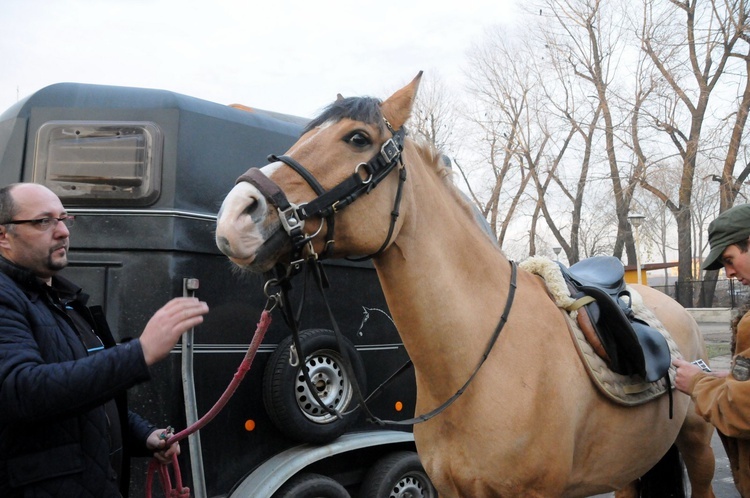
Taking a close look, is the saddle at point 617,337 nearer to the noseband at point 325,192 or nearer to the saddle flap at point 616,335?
the saddle flap at point 616,335

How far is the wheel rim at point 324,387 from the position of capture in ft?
12.3

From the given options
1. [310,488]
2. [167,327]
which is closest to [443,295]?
[167,327]

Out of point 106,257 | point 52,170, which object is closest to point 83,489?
point 106,257

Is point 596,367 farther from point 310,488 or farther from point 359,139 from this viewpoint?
point 310,488

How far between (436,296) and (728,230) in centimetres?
144

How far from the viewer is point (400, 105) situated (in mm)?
2584

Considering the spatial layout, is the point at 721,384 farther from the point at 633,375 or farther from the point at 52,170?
the point at 52,170

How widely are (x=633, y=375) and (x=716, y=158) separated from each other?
738 inches

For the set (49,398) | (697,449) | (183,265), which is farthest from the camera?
(697,449)

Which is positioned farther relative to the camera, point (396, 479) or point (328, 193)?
point (396, 479)

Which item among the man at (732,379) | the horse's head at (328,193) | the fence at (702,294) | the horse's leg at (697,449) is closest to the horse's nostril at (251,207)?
the horse's head at (328,193)

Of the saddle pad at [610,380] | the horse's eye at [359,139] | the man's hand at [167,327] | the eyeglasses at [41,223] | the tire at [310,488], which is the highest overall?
the horse's eye at [359,139]

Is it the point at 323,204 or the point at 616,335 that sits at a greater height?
the point at 323,204

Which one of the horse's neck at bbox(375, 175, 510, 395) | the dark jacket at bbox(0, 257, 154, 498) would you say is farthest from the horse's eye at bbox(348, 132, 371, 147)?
the dark jacket at bbox(0, 257, 154, 498)
